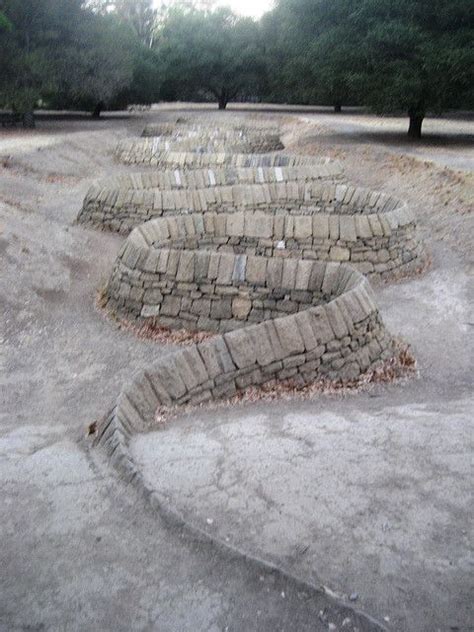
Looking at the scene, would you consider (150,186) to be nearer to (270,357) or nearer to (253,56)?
(270,357)

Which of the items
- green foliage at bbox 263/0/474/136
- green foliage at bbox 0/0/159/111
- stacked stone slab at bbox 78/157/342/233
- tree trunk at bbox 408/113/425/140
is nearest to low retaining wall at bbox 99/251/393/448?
stacked stone slab at bbox 78/157/342/233

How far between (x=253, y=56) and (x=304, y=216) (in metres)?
31.7

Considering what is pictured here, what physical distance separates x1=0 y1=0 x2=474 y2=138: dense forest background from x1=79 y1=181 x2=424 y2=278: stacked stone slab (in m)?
11.0

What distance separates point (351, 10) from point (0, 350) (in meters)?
22.5

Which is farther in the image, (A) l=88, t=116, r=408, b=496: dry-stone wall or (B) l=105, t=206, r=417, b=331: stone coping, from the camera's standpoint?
(B) l=105, t=206, r=417, b=331: stone coping

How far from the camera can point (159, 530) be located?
13.8 feet

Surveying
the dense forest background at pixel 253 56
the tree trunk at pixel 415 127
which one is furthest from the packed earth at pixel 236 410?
the tree trunk at pixel 415 127

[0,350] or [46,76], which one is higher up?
[46,76]

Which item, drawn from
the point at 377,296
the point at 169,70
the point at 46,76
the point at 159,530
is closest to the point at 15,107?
the point at 46,76

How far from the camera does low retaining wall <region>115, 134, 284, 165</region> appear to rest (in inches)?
875

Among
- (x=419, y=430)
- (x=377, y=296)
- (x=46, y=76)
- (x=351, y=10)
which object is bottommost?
(x=377, y=296)

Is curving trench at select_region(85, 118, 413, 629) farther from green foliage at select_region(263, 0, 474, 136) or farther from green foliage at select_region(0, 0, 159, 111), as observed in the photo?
green foliage at select_region(0, 0, 159, 111)

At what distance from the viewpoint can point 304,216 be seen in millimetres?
12062

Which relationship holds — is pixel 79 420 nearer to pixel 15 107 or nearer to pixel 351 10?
pixel 351 10
